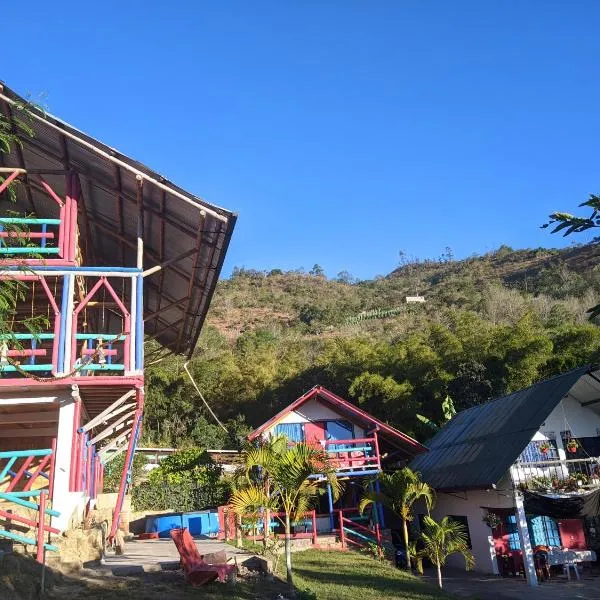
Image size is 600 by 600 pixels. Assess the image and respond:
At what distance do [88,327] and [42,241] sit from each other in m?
5.58

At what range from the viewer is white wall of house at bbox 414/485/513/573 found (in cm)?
1588

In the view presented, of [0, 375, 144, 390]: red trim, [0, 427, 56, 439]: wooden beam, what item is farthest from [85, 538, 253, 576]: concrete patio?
[0, 427, 56, 439]: wooden beam

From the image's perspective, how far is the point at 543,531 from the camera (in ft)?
54.7

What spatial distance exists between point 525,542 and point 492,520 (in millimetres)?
1350

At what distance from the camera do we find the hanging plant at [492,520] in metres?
15.8

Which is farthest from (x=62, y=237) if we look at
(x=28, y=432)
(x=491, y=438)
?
(x=491, y=438)

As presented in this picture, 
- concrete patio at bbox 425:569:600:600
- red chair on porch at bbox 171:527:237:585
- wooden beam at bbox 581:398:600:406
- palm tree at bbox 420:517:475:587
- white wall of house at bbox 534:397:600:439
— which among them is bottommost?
concrete patio at bbox 425:569:600:600

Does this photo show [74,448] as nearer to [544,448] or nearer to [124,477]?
[124,477]

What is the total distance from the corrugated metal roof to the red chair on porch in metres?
9.05

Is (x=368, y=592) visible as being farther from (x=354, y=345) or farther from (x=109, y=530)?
(x=354, y=345)

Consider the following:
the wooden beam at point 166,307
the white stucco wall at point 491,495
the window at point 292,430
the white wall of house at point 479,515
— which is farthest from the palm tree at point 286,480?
the window at point 292,430

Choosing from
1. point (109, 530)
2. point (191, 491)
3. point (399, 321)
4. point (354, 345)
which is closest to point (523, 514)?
point (109, 530)

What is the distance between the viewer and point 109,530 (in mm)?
11977

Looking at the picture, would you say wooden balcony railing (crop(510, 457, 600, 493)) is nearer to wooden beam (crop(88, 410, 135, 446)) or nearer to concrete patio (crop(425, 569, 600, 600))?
concrete patio (crop(425, 569, 600, 600))
